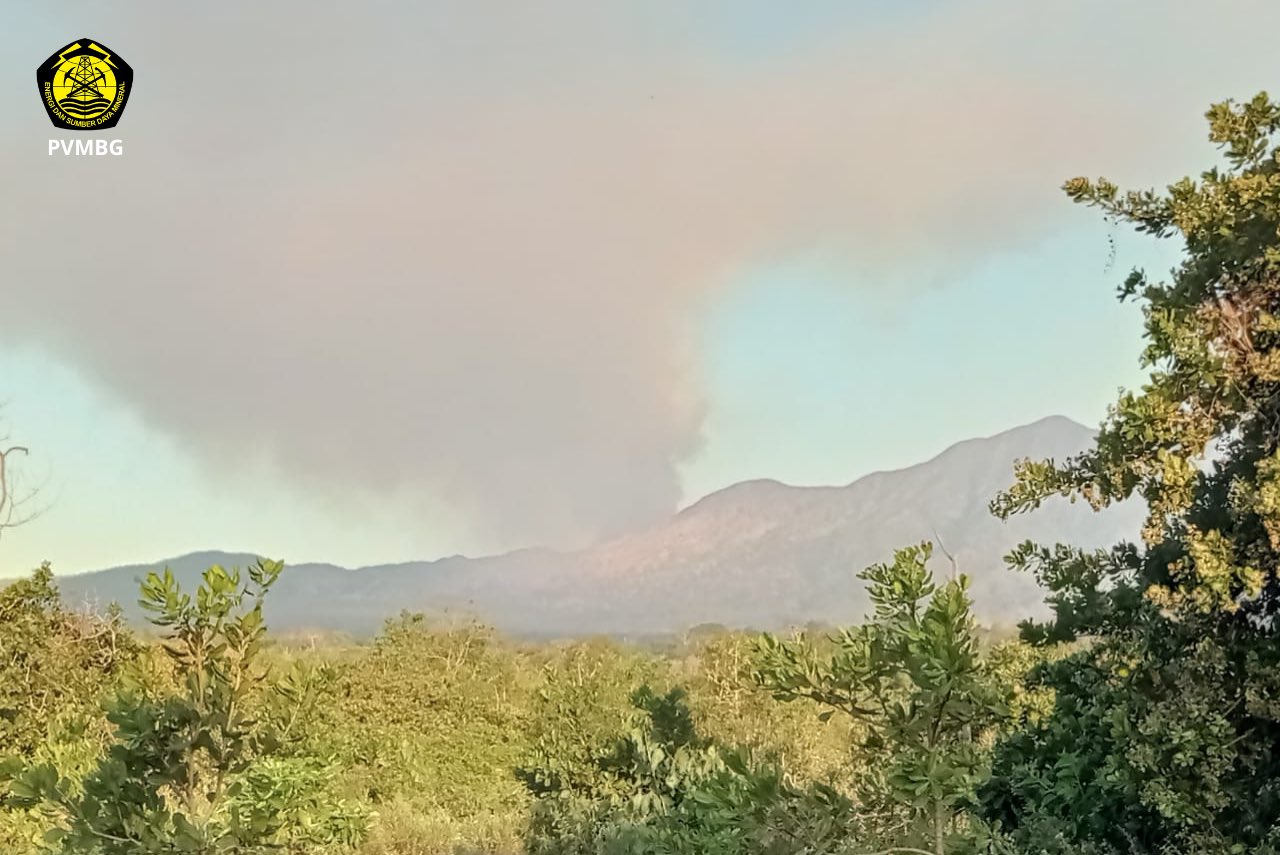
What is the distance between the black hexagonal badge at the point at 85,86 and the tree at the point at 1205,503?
36.7ft

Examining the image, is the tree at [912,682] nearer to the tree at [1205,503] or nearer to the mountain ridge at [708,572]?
the tree at [1205,503]

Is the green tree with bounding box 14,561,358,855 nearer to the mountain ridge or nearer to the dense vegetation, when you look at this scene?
the dense vegetation

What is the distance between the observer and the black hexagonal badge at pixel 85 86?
416 inches

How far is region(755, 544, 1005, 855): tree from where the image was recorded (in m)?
3.11

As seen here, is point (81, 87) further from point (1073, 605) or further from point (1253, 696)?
point (1253, 696)

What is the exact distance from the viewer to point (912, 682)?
10.9 ft

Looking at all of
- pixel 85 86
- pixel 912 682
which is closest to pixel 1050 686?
pixel 912 682

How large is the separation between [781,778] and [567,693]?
25.8 ft

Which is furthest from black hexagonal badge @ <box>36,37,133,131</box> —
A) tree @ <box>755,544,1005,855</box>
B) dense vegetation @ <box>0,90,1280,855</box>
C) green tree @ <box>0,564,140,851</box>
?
tree @ <box>755,544,1005,855</box>

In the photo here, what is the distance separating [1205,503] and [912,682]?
2.00 meters

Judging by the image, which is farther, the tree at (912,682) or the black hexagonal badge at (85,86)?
the black hexagonal badge at (85,86)

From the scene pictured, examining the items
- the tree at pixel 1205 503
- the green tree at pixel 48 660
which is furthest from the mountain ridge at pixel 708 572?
the tree at pixel 1205 503

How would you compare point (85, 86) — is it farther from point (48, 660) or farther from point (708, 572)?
point (708, 572)

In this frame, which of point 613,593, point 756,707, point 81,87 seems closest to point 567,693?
point 756,707
